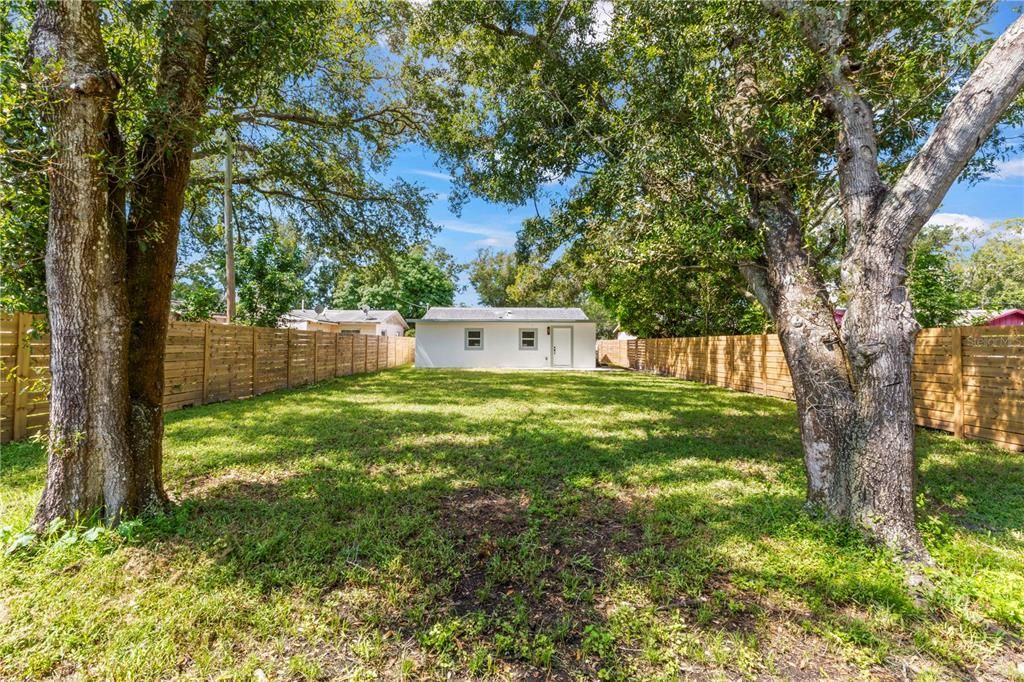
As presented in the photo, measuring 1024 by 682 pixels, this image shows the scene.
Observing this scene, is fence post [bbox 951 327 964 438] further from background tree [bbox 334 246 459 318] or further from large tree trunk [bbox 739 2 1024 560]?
background tree [bbox 334 246 459 318]

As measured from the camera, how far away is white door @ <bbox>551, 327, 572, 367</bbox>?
20750mm

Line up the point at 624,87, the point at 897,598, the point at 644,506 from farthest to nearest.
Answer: the point at 624,87, the point at 644,506, the point at 897,598

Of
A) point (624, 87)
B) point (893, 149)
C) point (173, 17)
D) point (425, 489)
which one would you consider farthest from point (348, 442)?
point (893, 149)

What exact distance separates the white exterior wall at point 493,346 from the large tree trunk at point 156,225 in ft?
58.0

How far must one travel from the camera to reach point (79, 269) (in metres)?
2.48

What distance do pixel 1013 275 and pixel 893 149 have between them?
3068cm

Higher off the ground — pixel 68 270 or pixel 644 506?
pixel 68 270

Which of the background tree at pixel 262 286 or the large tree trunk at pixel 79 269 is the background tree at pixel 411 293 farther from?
the large tree trunk at pixel 79 269

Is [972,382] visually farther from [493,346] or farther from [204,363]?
[493,346]

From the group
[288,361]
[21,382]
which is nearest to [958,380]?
[21,382]

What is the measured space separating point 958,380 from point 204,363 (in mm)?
11967

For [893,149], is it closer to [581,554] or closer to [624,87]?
[624,87]

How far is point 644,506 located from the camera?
346 cm

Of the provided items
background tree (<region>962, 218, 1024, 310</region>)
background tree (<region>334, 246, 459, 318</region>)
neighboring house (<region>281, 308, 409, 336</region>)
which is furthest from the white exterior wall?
background tree (<region>962, 218, 1024, 310</region>)
